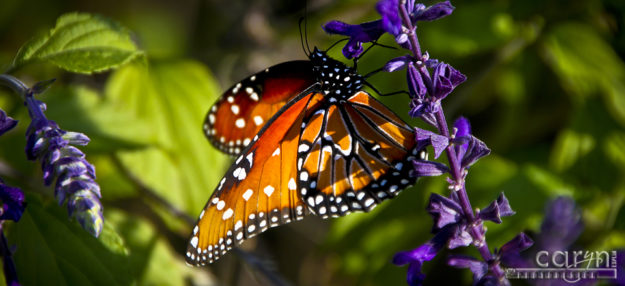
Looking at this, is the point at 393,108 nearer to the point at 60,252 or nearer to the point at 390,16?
the point at 390,16

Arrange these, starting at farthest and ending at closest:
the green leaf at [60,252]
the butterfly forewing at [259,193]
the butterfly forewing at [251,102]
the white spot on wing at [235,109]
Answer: the white spot on wing at [235,109], the butterfly forewing at [251,102], the butterfly forewing at [259,193], the green leaf at [60,252]

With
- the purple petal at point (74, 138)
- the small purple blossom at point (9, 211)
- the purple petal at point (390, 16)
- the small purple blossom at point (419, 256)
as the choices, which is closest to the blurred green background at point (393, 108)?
the small purple blossom at point (9, 211)

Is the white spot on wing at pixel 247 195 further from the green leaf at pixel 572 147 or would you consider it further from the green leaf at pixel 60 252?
the green leaf at pixel 572 147

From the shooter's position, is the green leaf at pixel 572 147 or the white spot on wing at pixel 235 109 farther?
the green leaf at pixel 572 147

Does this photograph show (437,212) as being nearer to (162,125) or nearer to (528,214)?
(528,214)

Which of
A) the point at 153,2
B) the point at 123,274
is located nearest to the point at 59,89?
the point at 123,274

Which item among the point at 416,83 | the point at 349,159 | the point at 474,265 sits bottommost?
the point at 349,159

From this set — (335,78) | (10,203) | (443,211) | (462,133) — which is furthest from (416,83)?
(10,203)
